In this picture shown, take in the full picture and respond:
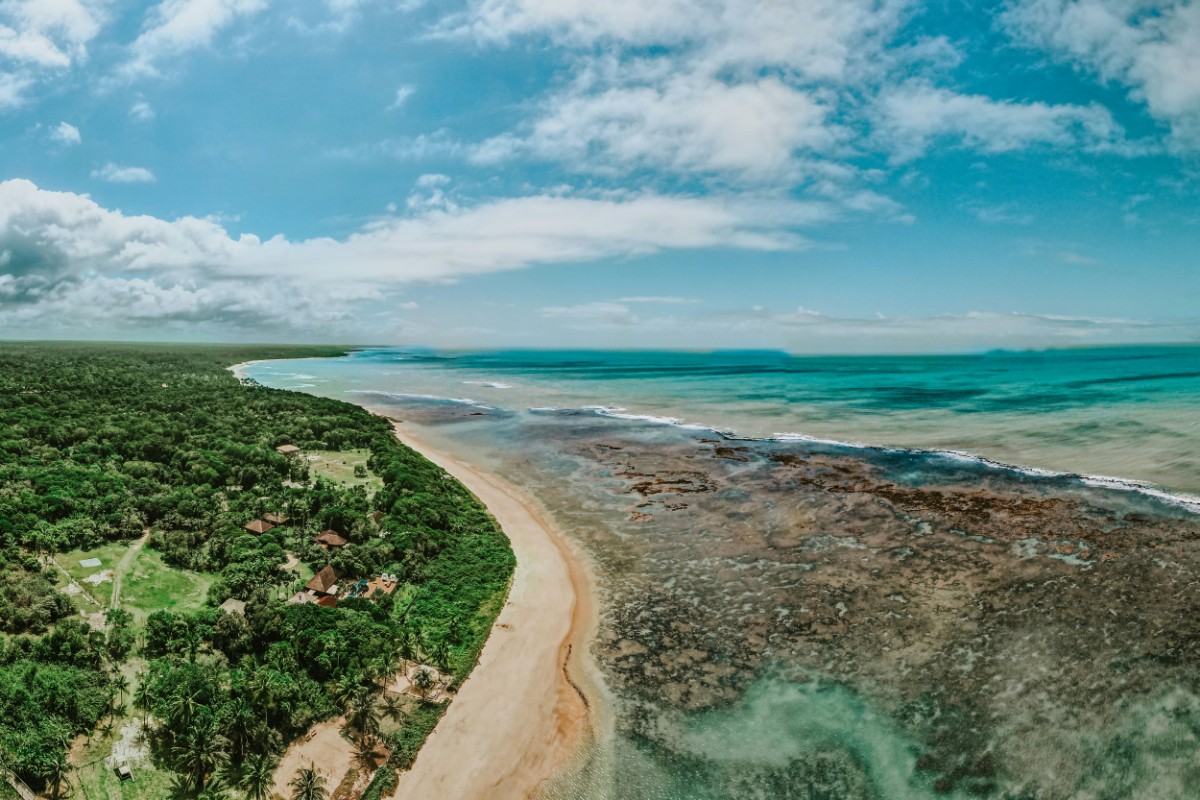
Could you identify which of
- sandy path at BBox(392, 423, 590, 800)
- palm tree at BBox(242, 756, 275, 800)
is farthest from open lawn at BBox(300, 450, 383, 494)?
palm tree at BBox(242, 756, 275, 800)

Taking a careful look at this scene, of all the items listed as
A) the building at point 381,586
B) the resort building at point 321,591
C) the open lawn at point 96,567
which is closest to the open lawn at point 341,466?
the building at point 381,586

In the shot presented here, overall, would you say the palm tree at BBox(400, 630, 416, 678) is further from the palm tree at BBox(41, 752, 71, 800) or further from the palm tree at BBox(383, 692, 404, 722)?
the palm tree at BBox(41, 752, 71, 800)

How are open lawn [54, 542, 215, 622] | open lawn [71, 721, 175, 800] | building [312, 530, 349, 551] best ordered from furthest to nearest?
1. building [312, 530, 349, 551]
2. open lawn [54, 542, 215, 622]
3. open lawn [71, 721, 175, 800]

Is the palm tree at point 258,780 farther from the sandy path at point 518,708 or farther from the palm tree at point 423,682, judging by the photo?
the palm tree at point 423,682

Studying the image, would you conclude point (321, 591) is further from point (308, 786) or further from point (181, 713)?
point (308, 786)

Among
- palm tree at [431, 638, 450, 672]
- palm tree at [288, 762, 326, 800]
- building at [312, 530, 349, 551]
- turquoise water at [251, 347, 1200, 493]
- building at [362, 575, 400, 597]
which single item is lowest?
palm tree at [288, 762, 326, 800]

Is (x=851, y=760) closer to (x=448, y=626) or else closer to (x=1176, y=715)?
(x=1176, y=715)
